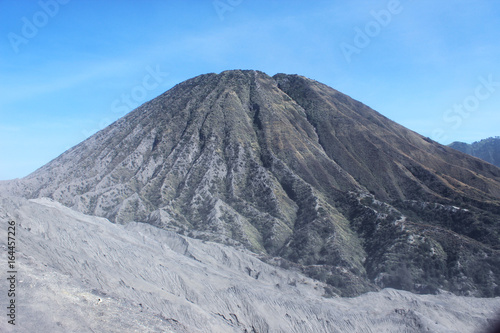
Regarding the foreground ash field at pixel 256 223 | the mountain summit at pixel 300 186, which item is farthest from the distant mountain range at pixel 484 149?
the foreground ash field at pixel 256 223

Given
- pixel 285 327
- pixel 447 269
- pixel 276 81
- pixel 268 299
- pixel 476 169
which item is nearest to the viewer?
pixel 285 327

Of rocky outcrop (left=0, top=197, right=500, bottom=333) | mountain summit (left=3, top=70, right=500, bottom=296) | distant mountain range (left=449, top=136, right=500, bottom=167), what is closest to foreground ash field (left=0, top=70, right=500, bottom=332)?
rocky outcrop (left=0, top=197, right=500, bottom=333)

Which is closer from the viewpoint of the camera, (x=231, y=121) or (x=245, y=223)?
(x=245, y=223)

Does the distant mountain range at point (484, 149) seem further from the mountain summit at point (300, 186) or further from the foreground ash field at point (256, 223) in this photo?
the foreground ash field at point (256, 223)

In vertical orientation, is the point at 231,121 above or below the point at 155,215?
A: above

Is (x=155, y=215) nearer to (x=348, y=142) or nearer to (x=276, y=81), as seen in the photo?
(x=348, y=142)

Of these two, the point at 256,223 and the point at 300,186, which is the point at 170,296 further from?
the point at 300,186

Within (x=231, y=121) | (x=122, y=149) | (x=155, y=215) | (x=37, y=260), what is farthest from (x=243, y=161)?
(x=37, y=260)
